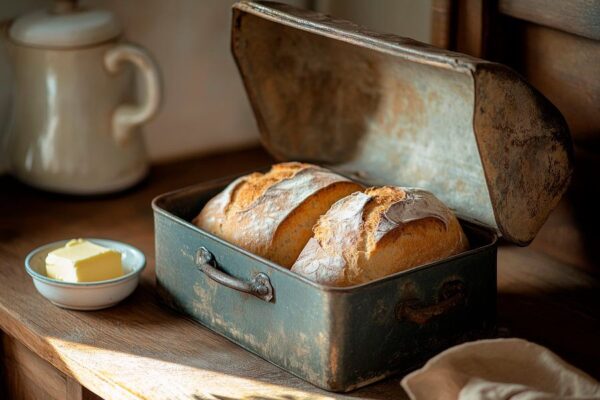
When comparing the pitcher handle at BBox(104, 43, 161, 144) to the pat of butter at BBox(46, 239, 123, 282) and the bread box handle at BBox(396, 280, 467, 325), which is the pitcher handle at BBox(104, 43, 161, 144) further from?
the bread box handle at BBox(396, 280, 467, 325)

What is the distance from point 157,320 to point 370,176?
1.62 ft

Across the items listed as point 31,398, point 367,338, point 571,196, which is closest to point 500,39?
point 571,196

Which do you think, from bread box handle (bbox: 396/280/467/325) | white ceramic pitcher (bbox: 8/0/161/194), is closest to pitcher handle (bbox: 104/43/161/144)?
white ceramic pitcher (bbox: 8/0/161/194)

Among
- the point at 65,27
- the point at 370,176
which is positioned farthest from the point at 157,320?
the point at 65,27

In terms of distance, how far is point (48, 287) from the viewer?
1.54 meters

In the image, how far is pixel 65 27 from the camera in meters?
1.86

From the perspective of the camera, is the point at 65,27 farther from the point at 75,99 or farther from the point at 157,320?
the point at 157,320

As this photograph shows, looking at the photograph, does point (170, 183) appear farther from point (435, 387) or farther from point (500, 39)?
point (435, 387)

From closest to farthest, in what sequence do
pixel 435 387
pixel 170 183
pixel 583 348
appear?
pixel 435 387 < pixel 583 348 < pixel 170 183

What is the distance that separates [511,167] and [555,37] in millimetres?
303

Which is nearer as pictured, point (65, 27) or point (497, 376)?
point (497, 376)

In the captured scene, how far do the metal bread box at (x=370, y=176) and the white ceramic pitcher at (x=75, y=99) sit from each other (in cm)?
28

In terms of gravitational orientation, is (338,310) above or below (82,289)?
above

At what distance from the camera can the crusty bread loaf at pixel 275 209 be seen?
1.45 m
